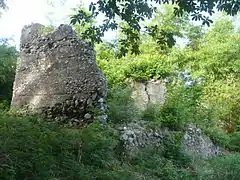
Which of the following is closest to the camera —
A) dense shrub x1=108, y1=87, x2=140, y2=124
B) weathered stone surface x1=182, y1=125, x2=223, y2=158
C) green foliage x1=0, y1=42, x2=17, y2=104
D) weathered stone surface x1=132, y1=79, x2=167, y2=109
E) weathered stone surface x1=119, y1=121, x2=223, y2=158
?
weathered stone surface x1=119, y1=121, x2=223, y2=158

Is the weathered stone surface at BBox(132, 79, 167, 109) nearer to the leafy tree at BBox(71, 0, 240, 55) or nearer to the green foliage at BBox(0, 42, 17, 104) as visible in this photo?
the green foliage at BBox(0, 42, 17, 104)

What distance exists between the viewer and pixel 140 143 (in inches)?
304

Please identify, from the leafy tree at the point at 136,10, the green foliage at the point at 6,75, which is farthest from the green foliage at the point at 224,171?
the green foliage at the point at 6,75

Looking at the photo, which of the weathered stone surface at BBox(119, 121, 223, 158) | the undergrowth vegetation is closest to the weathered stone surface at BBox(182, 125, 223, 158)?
the weathered stone surface at BBox(119, 121, 223, 158)

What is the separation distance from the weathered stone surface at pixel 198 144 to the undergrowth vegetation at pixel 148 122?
0.24 meters

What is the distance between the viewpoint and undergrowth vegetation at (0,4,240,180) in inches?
171

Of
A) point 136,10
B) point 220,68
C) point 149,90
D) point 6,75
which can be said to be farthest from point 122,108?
point 220,68

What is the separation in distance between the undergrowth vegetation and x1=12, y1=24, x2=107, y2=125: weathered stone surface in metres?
0.64

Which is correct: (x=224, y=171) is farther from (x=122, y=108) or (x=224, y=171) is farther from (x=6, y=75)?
(x=6, y=75)

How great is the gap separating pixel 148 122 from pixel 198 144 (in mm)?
1982

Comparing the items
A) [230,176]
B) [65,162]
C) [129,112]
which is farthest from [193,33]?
[65,162]

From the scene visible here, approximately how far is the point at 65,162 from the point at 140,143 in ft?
11.0

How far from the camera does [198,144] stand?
9.96m

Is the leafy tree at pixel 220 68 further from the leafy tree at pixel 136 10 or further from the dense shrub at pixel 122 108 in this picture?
the leafy tree at pixel 136 10
